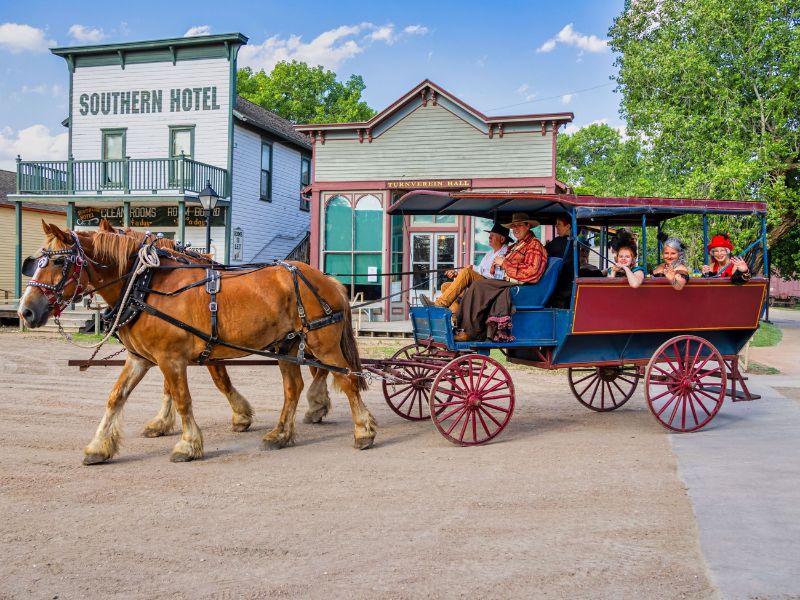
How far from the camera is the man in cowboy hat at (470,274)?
8.11 meters

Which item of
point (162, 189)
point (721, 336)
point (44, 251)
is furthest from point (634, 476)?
point (162, 189)

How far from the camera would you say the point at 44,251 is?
6.41 m

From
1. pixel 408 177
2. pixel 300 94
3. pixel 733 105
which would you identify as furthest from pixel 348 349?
pixel 300 94

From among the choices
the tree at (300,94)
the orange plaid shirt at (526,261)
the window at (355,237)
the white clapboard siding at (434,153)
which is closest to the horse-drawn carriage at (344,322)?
the orange plaid shirt at (526,261)

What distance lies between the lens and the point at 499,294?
7727mm

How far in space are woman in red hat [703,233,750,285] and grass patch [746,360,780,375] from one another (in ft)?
19.5

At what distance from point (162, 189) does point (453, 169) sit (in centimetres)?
932

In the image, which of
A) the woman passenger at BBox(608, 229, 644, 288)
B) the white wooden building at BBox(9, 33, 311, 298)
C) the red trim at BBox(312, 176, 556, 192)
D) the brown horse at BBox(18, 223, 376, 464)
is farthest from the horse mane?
the white wooden building at BBox(9, 33, 311, 298)

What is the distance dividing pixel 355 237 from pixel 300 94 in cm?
2347

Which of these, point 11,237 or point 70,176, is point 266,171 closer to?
point 70,176

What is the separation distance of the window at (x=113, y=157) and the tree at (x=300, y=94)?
55.9 ft

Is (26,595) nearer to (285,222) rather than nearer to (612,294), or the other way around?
(612,294)

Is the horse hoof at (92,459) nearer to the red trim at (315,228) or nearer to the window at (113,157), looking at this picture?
the red trim at (315,228)

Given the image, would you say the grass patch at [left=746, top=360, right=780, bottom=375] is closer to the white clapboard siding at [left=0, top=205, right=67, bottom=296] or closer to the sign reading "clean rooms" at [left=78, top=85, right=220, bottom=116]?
the sign reading "clean rooms" at [left=78, top=85, right=220, bottom=116]
